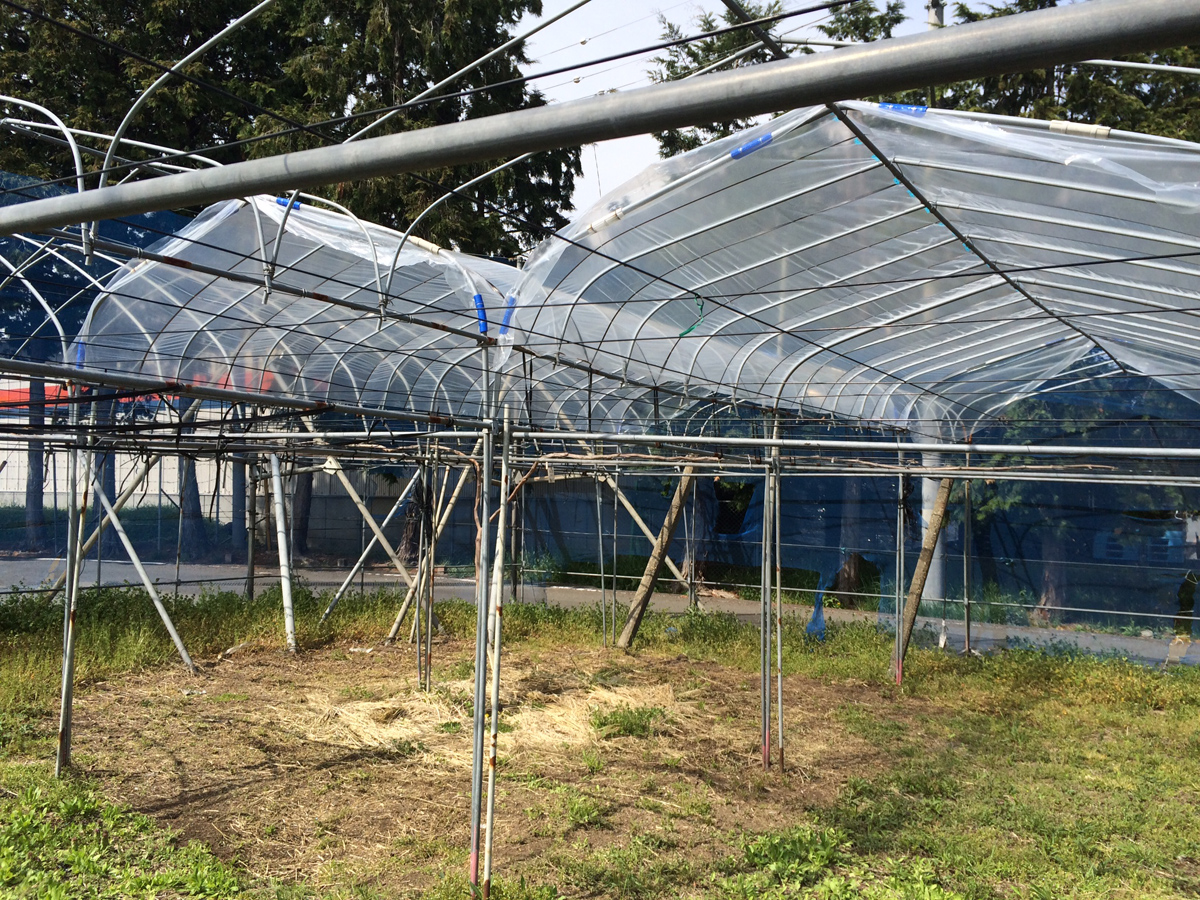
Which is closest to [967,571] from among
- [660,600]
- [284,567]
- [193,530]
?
[660,600]

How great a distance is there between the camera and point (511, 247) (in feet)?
59.1

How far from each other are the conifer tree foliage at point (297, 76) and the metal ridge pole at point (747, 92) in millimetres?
13035

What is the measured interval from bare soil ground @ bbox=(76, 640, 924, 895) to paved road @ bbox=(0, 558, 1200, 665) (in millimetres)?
3710

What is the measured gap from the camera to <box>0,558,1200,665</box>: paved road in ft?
37.2

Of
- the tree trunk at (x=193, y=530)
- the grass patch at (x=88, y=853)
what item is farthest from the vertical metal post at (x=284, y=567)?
the tree trunk at (x=193, y=530)

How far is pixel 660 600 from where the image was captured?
15.9 meters

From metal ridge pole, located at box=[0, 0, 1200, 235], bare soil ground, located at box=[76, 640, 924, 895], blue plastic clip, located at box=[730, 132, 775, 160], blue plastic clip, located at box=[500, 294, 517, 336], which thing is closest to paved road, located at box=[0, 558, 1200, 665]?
bare soil ground, located at box=[76, 640, 924, 895]

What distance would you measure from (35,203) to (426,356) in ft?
26.8

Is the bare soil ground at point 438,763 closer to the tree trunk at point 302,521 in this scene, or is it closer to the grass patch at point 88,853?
the grass patch at point 88,853

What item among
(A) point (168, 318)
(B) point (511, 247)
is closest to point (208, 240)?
(A) point (168, 318)

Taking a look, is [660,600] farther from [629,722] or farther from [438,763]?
[438,763]

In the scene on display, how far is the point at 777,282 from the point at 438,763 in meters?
4.67

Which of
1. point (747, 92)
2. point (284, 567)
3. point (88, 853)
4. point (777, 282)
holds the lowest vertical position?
point (88, 853)

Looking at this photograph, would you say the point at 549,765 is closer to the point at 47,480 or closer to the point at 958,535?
the point at 958,535
